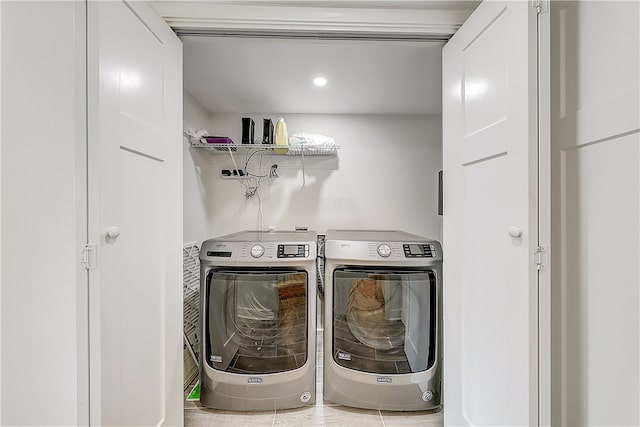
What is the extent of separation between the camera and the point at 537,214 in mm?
892

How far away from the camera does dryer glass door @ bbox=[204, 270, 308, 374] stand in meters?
1.64

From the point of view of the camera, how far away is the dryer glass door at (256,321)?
5.38ft

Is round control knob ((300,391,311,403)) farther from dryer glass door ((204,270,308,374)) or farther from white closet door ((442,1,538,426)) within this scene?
white closet door ((442,1,538,426))

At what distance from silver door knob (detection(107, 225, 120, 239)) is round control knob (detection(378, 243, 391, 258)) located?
116 centimetres

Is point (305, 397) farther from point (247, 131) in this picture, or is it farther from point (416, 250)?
point (247, 131)

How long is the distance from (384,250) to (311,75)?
1084 millimetres

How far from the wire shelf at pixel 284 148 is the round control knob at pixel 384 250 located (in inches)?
36.6

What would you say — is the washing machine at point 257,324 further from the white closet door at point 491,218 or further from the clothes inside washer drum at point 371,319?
the white closet door at point 491,218

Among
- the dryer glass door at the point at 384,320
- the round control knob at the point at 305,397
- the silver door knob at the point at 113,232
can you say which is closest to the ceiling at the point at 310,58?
the silver door knob at the point at 113,232

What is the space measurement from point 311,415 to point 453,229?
3.90 feet
